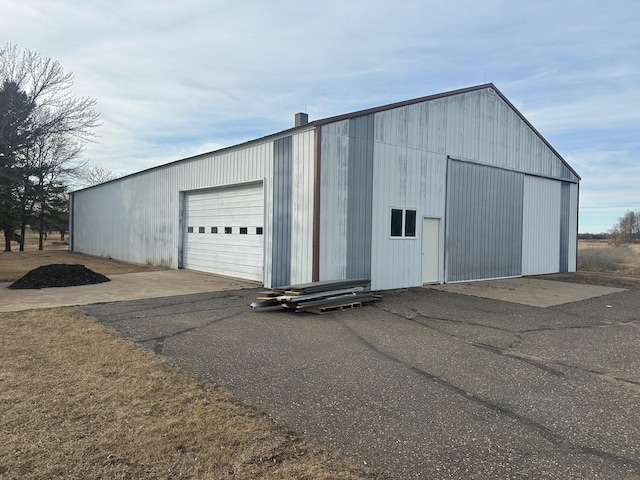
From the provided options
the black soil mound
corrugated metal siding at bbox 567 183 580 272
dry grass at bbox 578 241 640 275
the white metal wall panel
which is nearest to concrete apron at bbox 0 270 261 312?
the black soil mound

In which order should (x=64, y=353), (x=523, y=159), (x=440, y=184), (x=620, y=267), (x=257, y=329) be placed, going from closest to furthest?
1. (x=64, y=353)
2. (x=257, y=329)
3. (x=440, y=184)
4. (x=523, y=159)
5. (x=620, y=267)

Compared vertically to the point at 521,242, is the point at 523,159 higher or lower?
higher

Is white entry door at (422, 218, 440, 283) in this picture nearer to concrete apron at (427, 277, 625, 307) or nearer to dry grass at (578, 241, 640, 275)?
concrete apron at (427, 277, 625, 307)

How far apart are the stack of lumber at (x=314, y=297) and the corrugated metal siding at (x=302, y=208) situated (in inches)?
57.5

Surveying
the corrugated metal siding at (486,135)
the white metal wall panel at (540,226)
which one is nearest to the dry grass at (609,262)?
the white metal wall panel at (540,226)

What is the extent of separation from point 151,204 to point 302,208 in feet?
36.3

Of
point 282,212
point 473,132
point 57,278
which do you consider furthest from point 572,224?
point 57,278

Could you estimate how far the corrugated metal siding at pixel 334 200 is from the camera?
1095 centimetres

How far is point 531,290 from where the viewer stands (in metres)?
13.1

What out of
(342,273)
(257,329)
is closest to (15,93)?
(342,273)

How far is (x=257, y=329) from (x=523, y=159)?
14275 millimetres

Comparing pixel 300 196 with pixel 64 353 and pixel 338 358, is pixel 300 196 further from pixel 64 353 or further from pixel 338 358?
pixel 64 353

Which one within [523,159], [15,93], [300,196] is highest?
[15,93]

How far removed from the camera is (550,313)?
366 inches
